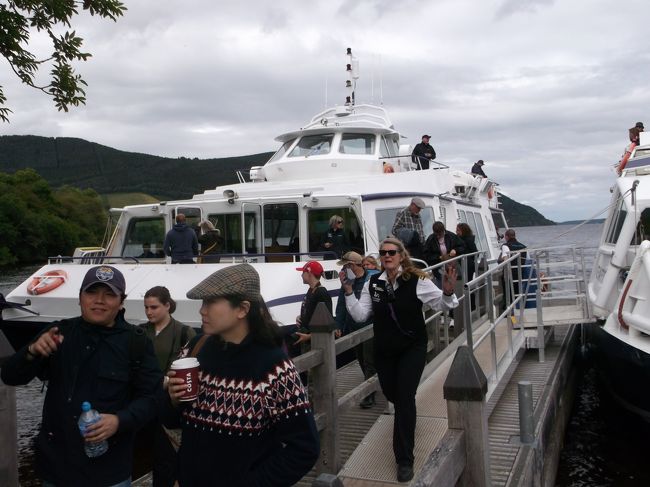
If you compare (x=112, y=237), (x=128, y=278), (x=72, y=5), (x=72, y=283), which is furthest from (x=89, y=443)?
(x=112, y=237)

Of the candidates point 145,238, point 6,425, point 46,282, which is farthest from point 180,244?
point 6,425

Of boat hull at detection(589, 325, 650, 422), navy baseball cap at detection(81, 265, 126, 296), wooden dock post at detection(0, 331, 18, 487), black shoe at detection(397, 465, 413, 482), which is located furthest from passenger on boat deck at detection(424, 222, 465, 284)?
navy baseball cap at detection(81, 265, 126, 296)

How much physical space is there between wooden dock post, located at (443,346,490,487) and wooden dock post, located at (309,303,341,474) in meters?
1.61

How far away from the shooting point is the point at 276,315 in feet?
27.1

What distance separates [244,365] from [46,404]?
127 cm

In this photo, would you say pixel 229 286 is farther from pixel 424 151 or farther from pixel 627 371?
pixel 424 151

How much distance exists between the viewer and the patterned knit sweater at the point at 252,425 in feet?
7.72

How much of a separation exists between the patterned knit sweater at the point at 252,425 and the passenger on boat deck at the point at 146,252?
9.34m

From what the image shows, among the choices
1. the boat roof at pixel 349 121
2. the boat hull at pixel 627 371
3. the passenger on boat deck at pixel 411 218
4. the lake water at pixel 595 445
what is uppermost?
the boat roof at pixel 349 121

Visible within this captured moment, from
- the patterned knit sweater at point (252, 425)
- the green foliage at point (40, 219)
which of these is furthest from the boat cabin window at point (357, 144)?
the green foliage at point (40, 219)

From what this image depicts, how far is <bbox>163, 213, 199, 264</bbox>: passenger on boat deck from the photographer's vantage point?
Answer: 30.7 feet

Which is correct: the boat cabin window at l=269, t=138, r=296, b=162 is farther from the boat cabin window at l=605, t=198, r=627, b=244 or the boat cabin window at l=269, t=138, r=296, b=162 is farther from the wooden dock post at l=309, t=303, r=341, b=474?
the wooden dock post at l=309, t=303, r=341, b=474

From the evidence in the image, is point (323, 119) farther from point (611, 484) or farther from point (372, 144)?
point (611, 484)

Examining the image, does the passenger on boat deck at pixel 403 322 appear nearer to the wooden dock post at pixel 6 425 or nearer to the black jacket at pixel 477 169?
the wooden dock post at pixel 6 425
